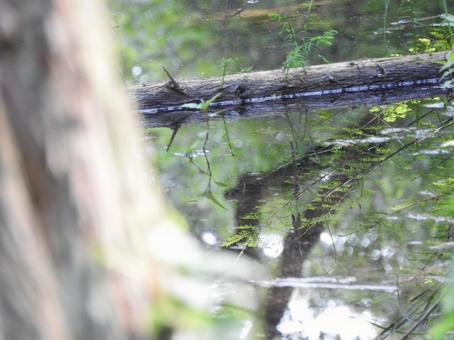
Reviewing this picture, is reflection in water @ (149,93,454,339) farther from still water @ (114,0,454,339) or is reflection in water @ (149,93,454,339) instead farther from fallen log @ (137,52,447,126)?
fallen log @ (137,52,447,126)

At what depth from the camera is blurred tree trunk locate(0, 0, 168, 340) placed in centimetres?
132

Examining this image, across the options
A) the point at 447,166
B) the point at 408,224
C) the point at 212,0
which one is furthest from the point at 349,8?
the point at 408,224

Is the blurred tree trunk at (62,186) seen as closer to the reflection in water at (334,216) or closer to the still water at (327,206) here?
the still water at (327,206)

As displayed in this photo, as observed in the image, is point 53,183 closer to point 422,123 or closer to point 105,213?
point 105,213

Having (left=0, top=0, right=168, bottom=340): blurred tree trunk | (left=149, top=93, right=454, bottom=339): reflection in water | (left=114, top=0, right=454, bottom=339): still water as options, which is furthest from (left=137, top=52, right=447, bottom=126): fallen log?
(left=0, top=0, right=168, bottom=340): blurred tree trunk

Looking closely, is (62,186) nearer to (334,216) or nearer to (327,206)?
(334,216)

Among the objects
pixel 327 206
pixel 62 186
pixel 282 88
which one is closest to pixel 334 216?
pixel 327 206

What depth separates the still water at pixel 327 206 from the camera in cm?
440

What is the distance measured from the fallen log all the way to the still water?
0.29 metres

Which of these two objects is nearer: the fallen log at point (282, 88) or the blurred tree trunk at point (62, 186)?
the blurred tree trunk at point (62, 186)

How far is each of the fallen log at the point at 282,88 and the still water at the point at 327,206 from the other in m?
0.29

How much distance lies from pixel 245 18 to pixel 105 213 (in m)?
11.7

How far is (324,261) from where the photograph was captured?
5.03m

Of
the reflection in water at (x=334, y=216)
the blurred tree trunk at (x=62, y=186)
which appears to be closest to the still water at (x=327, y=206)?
the reflection in water at (x=334, y=216)
